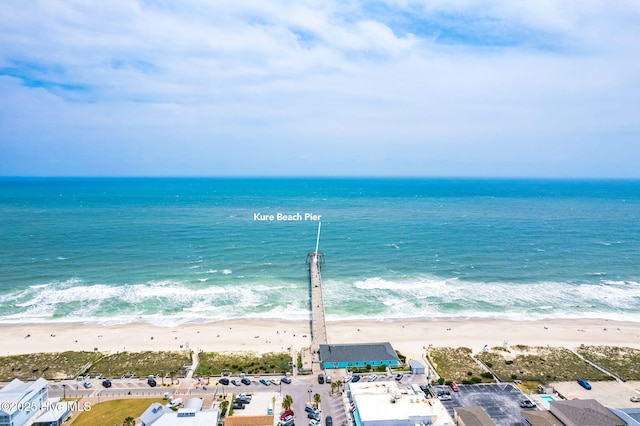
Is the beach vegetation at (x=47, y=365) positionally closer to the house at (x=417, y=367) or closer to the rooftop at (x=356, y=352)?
the rooftop at (x=356, y=352)

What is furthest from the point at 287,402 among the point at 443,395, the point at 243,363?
the point at 443,395

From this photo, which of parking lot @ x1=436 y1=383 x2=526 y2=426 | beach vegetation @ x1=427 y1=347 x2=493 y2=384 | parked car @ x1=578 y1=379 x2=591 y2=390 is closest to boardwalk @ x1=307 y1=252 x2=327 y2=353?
beach vegetation @ x1=427 y1=347 x2=493 y2=384

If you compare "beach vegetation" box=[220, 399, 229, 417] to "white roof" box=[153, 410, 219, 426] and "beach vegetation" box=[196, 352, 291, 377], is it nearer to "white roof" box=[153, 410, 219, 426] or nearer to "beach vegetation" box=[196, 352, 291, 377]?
"white roof" box=[153, 410, 219, 426]

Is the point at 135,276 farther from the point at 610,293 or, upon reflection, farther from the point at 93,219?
the point at 610,293

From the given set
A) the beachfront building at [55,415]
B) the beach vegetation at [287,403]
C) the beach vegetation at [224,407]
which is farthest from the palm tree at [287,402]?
the beachfront building at [55,415]

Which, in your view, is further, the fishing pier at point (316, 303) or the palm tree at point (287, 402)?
the fishing pier at point (316, 303)

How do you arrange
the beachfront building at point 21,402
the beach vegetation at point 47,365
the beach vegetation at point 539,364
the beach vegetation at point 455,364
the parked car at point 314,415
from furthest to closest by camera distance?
the beach vegetation at point 47,365 → the beach vegetation at point 539,364 → the beach vegetation at point 455,364 → the parked car at point 314,415 → the beachfront building at point 21,402

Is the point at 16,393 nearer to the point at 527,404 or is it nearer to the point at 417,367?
the point at 417,367
